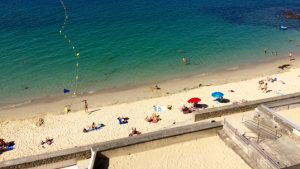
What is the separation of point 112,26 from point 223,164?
37.1m

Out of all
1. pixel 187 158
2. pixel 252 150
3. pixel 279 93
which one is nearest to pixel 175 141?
pixel 187 158

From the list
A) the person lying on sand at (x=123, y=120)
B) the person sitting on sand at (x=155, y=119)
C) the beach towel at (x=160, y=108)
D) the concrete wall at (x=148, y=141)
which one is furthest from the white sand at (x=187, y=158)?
the beach towel at (x=160, y=108)

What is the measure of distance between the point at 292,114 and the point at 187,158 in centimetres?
823

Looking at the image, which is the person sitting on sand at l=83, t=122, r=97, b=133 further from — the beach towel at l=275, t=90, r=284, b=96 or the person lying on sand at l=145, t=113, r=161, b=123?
the beach towel at l=275, t=90, r=284, b=96

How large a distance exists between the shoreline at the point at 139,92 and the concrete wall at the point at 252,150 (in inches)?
540

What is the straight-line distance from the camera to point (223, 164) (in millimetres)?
17266

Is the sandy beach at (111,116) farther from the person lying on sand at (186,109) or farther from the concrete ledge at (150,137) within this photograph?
the concrete ledge at (150,137)

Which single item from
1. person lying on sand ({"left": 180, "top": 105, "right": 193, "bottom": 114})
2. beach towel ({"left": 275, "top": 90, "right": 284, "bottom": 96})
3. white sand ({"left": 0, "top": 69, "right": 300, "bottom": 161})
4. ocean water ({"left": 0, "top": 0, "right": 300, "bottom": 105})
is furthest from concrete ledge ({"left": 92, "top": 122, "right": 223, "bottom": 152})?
ocean water ({"left": 0, "top": 0, "right": 300, "bottom": 105})

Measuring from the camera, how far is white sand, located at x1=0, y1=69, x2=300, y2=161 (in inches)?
945

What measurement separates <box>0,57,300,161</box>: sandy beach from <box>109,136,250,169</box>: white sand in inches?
246

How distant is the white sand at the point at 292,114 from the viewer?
20.3 m

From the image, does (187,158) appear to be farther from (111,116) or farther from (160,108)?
(111,116)

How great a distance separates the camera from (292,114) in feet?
68.7

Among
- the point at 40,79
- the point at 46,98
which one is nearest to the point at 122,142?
the point at 46,98
